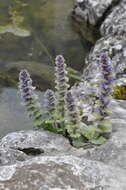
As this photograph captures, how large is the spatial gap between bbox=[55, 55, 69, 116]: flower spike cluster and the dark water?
9.31 ft

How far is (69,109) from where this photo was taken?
195 inches

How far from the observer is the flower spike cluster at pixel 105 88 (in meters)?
4.57

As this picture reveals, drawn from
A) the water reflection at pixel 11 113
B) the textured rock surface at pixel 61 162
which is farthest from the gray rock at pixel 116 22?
the textured rock surface at pixel 61 162

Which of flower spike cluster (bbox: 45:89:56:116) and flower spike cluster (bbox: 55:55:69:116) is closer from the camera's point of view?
flower spike cluster (bbox: 55:55:69:116)

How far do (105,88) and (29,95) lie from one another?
4.39 feet

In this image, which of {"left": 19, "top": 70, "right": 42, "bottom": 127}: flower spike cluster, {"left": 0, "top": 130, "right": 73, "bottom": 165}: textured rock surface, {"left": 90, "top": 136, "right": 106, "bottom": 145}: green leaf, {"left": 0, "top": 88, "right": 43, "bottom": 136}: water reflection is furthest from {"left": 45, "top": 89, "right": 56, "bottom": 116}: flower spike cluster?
{"left": 0, "top": 88, "right": 43, "bottom": 136}: water reflection

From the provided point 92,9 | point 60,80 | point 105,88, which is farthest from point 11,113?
point 92,9

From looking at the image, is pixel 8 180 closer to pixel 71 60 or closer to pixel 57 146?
pixel 57 146

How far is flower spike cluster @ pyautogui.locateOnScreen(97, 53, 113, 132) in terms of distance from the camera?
457cm

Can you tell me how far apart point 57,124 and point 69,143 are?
1.80ft

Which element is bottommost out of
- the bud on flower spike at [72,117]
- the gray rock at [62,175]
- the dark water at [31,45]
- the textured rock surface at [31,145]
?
the gray rock at [62,175]

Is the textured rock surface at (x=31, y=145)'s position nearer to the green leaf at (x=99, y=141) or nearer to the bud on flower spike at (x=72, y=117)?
the bud on flower spike at (x=72, y=117)

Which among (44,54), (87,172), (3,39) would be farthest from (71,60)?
(87,172)

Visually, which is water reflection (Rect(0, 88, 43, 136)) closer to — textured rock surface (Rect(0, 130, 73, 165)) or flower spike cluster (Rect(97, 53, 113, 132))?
textured rock surface (Rect(0, 130, 73, 165))
